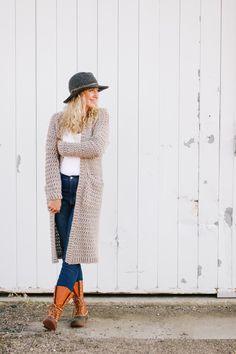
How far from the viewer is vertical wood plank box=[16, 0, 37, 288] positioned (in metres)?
5.18

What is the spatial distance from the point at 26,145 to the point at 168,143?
1.01 m

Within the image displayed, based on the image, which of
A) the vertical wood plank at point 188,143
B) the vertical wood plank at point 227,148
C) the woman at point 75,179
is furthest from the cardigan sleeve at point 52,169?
the vertical wood plank at point 227,148

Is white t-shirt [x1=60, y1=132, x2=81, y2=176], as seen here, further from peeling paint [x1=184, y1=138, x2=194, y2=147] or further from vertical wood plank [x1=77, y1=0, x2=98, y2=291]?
peeling paint [x1=184, y1=138, x2=194, y2=147]

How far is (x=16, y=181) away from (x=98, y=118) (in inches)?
39.3

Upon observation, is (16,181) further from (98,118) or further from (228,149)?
(228,149)

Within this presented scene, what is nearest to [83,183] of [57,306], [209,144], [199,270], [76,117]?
[76,117]

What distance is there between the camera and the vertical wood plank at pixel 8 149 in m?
5.19

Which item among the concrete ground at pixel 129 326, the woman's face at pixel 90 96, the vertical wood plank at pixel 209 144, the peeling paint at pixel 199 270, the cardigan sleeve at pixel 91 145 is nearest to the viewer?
the concrete ground at pixel 129 326

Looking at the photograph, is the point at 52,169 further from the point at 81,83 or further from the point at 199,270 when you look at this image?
the point at 199,270

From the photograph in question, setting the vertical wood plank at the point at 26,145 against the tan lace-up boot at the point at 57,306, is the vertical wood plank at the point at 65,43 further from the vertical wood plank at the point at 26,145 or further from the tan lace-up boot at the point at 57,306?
the tan lace-up boot at the point at 57,306

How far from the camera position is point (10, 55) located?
520cm

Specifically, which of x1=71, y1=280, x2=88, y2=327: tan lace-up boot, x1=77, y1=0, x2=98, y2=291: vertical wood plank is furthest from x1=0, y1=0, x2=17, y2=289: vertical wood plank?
x1=71, y1=280, x2=88, y2=327: tan lace-up boot

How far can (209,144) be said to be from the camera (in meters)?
5.21

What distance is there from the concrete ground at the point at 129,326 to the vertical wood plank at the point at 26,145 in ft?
0.88
